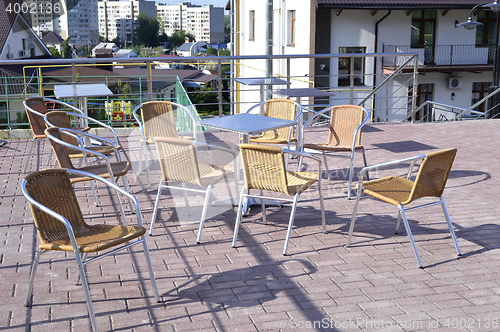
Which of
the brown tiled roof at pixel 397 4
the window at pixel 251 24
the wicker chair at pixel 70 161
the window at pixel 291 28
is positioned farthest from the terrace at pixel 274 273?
the window at pixel 251 24

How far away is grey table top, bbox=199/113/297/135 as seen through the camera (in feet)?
15.0

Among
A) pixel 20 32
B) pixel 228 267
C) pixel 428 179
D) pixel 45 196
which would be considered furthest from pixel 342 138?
pixel 20 32

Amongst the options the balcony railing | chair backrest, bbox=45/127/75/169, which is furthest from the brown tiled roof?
chair backrest, bbox=45/127/75/169

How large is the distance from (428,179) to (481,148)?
4.24m

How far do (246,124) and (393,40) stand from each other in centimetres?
2176

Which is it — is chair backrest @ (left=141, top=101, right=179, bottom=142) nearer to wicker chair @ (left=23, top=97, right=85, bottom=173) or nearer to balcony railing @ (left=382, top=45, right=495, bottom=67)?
wicker chair @ (left=23, top=97, right=85, bottom=173)

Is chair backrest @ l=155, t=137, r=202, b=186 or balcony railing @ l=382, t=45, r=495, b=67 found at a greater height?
balcony railing @ l=382, t=45, r=495, b=67

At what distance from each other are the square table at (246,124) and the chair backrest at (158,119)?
3.45 feet

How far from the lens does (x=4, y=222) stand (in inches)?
185

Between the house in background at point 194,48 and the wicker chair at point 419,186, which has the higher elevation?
the house in background at point 194,48

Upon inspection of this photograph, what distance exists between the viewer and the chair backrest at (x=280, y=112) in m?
6.11

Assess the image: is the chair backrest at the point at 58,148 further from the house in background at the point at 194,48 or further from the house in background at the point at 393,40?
the house in background at the point at 194,48

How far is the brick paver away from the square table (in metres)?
0.65

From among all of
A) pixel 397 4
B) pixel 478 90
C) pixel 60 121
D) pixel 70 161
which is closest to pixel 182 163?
pixel 70 161
